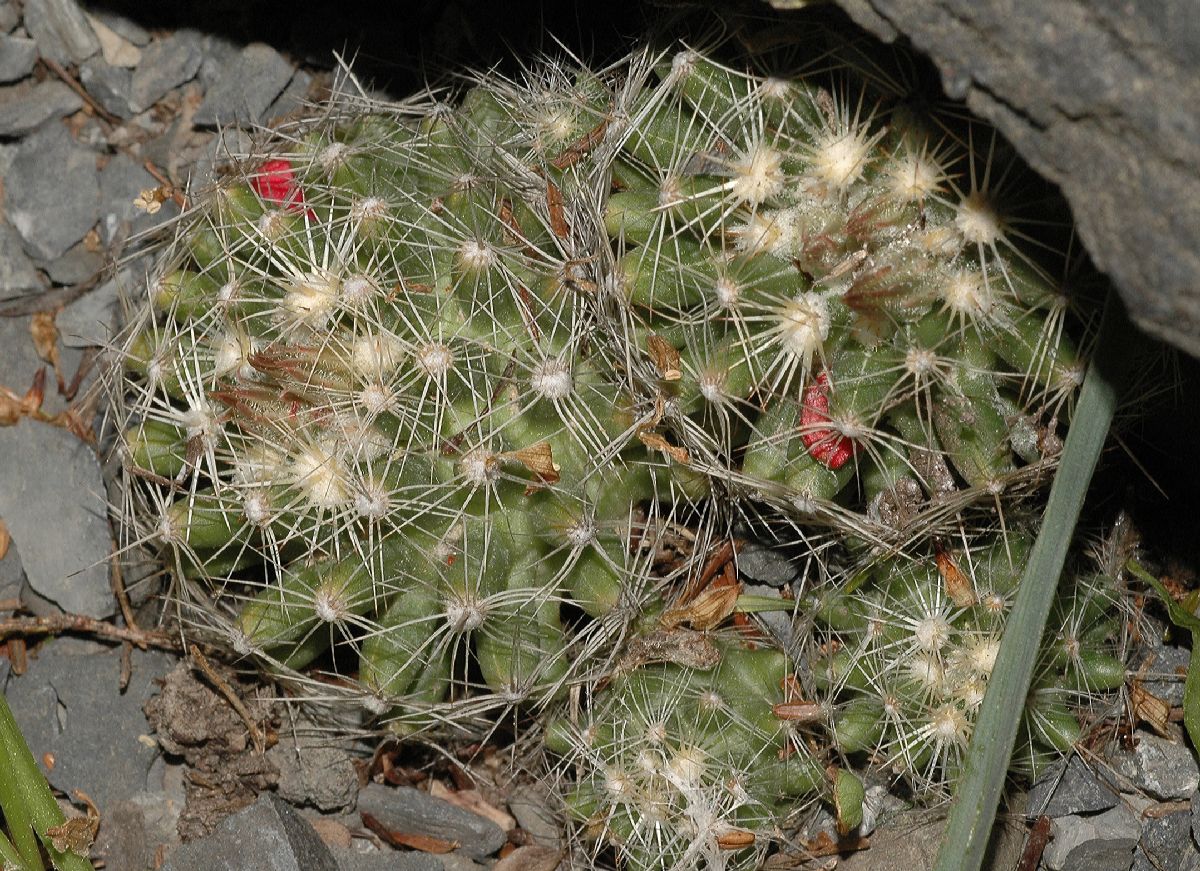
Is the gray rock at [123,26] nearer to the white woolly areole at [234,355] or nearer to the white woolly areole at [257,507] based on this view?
the white woolly areole at [234,355]

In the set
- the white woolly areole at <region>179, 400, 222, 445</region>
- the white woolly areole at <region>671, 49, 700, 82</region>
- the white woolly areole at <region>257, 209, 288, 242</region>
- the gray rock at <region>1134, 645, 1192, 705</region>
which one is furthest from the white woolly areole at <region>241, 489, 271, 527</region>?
the gray rock at <region>1134, 645, 1192, 705</region>

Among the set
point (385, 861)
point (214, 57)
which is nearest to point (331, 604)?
point (385, 861)

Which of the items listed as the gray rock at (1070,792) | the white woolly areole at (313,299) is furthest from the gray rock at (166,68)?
the gray rock at (1070,792)

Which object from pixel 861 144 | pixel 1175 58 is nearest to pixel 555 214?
pixel 861 144

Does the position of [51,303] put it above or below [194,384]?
below

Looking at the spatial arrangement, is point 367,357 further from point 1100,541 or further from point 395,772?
point 1100,541
